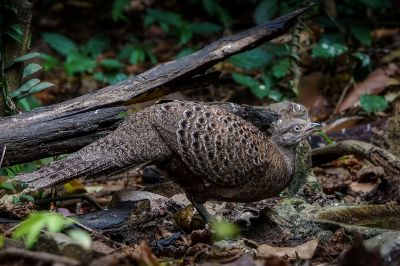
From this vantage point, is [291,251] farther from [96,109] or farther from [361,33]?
[361,33]

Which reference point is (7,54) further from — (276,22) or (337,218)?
(337,218)

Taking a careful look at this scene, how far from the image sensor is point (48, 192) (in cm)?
636

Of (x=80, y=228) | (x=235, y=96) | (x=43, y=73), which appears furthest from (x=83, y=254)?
(x=43, y=73)

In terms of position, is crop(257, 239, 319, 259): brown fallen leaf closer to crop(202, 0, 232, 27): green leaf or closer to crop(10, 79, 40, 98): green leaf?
crop(10, 79, 40, 98): green leaf

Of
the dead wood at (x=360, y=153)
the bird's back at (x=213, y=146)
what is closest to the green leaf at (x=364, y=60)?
the dead wood at (x=360, y=153)

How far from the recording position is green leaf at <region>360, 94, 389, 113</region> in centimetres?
805

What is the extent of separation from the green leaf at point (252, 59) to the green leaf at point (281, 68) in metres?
0.15

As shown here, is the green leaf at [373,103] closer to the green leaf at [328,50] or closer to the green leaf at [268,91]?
the green leaf at [328,50]

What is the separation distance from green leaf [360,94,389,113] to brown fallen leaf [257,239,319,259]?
417cm

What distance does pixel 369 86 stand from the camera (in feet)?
28.7

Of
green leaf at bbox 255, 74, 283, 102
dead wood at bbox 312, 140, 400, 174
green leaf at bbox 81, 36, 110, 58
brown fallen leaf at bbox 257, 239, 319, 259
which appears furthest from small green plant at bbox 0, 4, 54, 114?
green leaf at bbox 81, 36, 110, 58

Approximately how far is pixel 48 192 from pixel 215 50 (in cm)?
219

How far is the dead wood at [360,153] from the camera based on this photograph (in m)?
6.24

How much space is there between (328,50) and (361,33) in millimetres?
711
